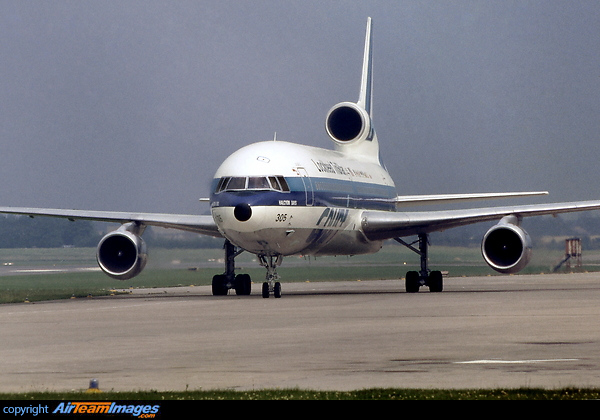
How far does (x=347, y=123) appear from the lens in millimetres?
41719

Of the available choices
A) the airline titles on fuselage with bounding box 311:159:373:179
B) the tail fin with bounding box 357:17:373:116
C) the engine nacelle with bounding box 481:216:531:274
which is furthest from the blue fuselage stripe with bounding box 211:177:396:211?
the tail fin with bounding box 357:17:373:116

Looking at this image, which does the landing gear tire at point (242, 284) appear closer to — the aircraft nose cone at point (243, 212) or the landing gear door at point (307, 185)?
the landing gear door at point (307, 185)

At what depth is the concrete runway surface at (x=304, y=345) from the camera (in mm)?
12008

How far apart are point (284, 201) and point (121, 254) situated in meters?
6.05

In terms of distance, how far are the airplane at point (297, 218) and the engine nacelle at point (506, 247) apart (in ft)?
0.10

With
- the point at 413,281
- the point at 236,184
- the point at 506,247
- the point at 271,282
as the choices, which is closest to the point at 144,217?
the point at 236,184

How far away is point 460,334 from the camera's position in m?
17.4

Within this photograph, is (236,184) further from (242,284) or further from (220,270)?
(220,270)

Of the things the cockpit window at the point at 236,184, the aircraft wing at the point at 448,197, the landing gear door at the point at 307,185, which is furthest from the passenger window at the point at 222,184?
the aircraft wing at the point at 448,197

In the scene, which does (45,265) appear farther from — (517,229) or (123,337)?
(123,337)

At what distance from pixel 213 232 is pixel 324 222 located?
410cm

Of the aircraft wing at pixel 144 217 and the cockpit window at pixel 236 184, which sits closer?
the cockpit window at pixel 236 184
